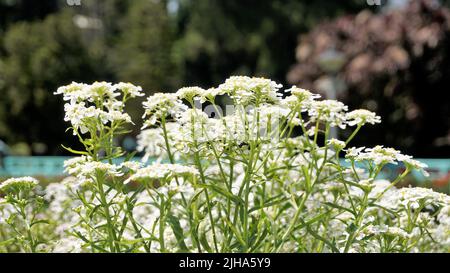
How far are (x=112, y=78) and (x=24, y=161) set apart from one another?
8.87m

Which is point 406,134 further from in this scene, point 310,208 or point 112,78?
point 310,208

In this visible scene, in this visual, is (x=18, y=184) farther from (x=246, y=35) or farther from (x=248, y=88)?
(x=246, y=35)

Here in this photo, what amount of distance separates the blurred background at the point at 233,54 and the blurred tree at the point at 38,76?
30mm

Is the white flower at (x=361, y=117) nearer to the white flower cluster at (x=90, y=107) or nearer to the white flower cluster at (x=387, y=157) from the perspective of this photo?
the white flower cluster at (x=387, y=157)

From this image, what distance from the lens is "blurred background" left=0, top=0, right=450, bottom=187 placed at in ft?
46.3

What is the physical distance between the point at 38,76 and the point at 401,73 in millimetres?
9286

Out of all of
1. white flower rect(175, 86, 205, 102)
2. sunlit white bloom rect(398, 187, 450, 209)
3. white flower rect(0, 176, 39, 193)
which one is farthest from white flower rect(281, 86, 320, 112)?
white flower rect(0, 176, 39, 193)

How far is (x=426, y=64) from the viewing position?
46.6ft

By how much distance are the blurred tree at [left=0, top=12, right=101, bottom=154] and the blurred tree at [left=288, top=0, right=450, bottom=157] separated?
689 cm

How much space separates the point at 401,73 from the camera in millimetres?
14188

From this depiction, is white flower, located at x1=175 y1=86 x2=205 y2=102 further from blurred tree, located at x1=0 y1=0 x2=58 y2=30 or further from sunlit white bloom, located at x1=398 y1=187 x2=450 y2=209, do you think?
blurred tree, located at x1=0 y1=0 x2=58 y2=30

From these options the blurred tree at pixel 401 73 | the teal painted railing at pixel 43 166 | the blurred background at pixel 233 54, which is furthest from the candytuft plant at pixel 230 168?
the blurred tree at pixel 401 73

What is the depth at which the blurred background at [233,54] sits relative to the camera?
14.1 m
